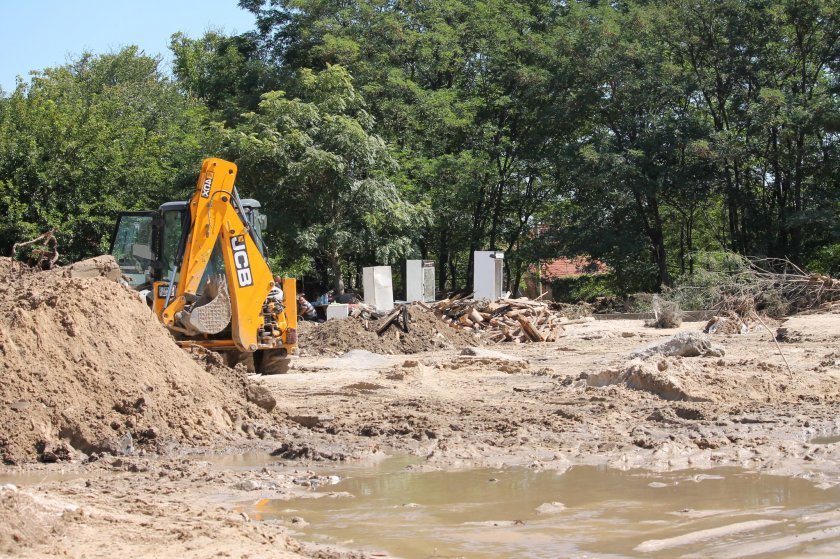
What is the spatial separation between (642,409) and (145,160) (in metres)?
23.8

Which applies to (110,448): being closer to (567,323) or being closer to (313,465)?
(313,465)

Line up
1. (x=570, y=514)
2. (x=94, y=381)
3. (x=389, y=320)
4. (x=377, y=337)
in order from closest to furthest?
(x=570, y=514)
(x=94, y=381)
(x=377, y=337)
(x=389, y=320)

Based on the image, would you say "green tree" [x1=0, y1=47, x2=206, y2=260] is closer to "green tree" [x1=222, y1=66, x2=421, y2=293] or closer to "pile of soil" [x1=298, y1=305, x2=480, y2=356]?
"green tree" [x1=222, y1=66, x2=421, y2=293]

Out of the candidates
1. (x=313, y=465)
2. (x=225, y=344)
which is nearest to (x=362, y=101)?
(x=225, y=344)

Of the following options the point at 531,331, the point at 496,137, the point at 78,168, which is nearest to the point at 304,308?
the point at 531,331

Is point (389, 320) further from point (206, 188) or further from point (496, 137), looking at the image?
point (496, 137)

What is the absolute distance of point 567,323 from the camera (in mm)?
24016

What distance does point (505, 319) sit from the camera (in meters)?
22.4

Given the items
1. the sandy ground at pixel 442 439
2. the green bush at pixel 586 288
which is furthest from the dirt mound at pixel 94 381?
the green bush at pixel 586 288

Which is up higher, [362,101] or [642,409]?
[362,101]

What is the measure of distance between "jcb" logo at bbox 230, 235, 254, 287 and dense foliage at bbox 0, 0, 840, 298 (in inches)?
537

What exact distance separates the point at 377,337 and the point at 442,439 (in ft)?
34.3

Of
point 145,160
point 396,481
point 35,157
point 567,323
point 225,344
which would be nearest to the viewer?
point 396,481

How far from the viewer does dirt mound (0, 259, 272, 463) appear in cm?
830
